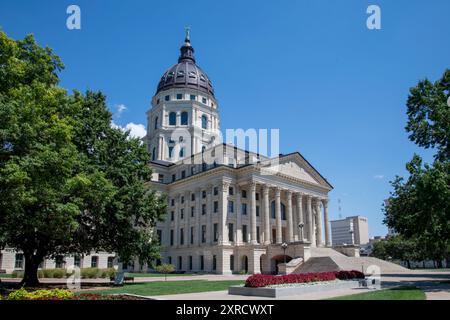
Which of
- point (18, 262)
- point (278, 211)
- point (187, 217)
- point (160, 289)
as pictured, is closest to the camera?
point (160, 289)

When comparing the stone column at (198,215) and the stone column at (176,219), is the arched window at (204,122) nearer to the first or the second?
the stone column at (176,219)

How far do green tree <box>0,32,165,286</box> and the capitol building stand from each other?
22.8m

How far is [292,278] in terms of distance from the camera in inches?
886

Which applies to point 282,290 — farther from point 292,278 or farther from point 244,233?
point 244,233

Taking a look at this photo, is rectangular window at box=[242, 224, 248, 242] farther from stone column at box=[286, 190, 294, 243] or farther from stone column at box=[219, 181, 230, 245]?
stone column at box=[286, 190, 294, 243]

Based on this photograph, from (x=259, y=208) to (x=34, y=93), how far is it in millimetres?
45505

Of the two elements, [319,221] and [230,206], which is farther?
[319,221]

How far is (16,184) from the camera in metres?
16.2

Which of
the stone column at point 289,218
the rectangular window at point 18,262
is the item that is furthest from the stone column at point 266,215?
the rectangular window at point 18,262

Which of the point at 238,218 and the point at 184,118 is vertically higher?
the point at 184,118

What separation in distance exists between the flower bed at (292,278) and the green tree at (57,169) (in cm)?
1101

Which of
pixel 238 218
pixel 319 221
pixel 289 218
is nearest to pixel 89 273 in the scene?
pixel 238 218

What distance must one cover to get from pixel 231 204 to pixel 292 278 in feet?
115
